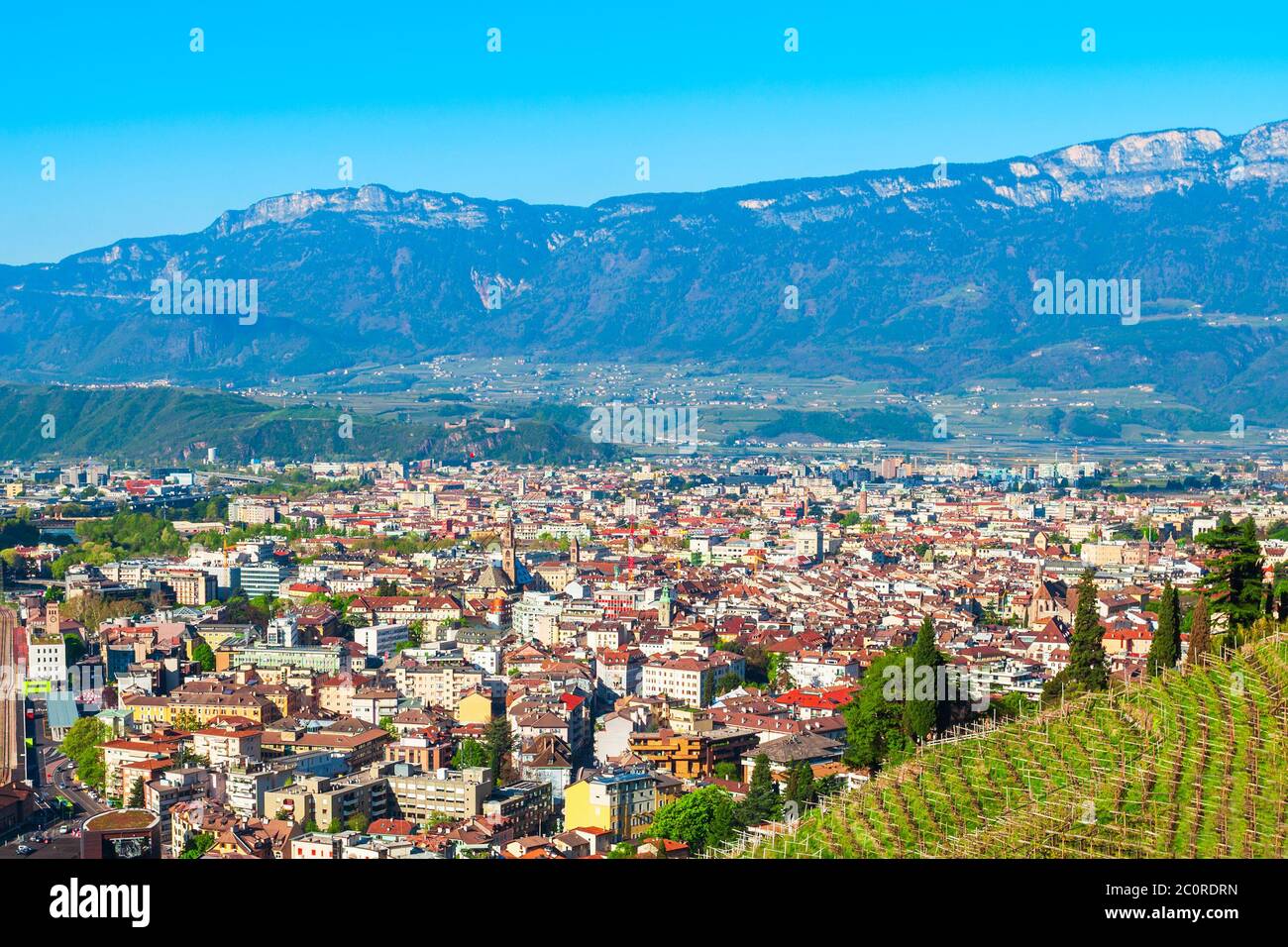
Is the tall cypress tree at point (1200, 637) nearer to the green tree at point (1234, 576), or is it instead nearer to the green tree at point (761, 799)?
the green tree at point (1234, 576)

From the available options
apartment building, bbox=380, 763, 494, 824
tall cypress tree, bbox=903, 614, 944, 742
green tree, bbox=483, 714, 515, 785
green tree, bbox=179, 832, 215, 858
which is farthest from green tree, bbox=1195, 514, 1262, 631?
green tree, bbox=179, 832, 215, 858

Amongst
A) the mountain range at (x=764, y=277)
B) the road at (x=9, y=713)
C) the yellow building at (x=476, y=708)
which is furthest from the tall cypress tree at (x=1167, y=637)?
the mountain range at (x=764, y=277)

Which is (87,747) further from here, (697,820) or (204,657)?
(697,820)

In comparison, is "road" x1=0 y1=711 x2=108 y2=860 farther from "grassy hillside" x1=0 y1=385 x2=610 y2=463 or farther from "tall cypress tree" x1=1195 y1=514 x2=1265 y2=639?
"grassy hillside" x1=0 y1=385 x2=610 y2=463

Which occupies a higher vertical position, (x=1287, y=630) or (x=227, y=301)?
(x=227, y=301)

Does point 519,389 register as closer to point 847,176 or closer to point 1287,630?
point 847,176
